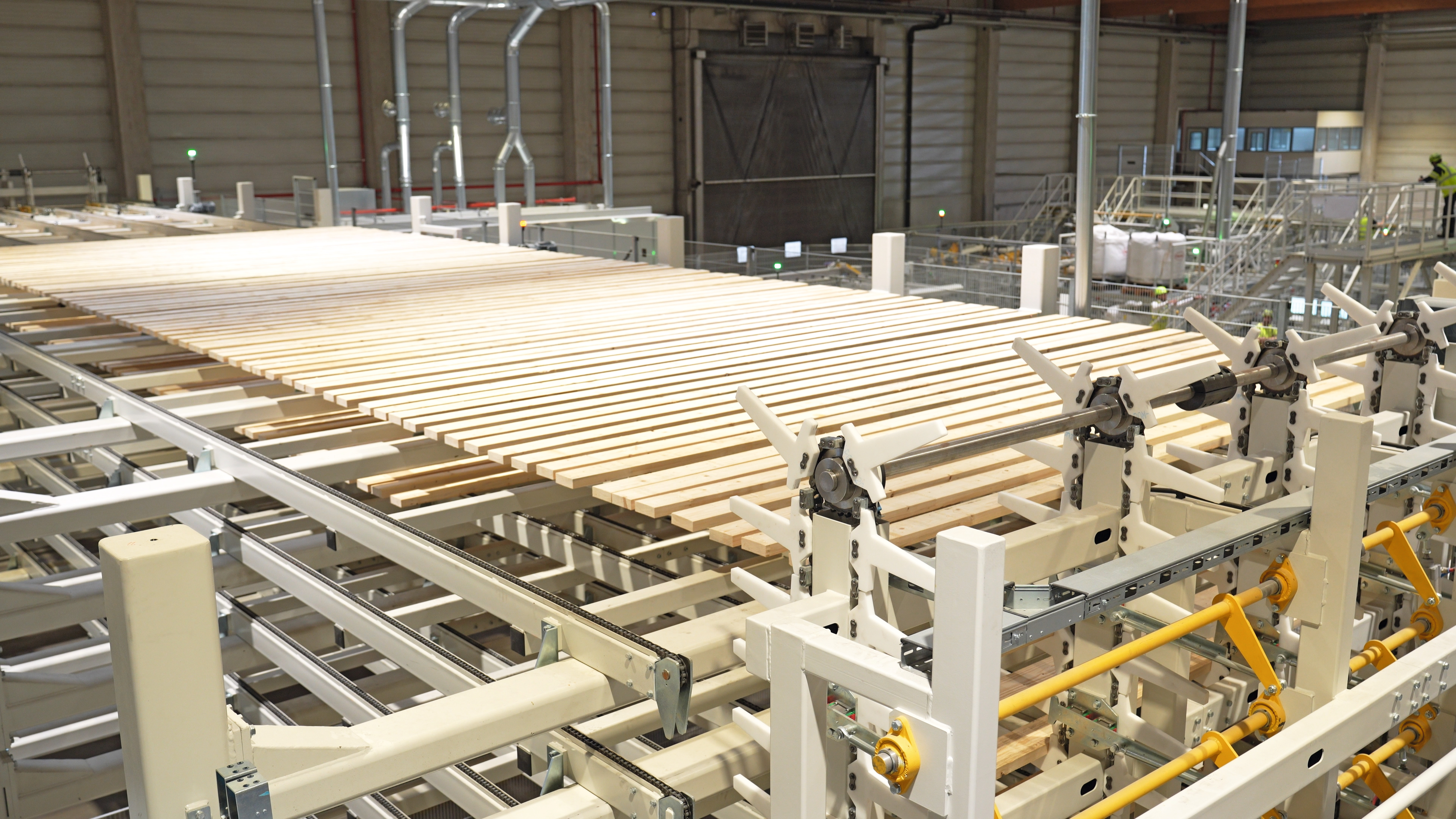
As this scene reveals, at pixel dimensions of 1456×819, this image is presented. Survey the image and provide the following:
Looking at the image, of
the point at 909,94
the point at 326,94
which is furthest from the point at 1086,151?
the point at 909,94

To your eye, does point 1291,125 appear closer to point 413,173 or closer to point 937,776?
point 413,173

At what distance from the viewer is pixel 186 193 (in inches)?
533

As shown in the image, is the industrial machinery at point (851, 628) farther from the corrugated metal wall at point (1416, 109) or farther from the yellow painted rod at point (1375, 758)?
the corrugated metal wall at point (1416, 109)

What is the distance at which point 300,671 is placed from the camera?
3270 mm

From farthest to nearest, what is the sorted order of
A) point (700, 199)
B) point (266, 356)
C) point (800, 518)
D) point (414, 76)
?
point (700, 199), point (414, 76), point (266, 356), point (800, 518)

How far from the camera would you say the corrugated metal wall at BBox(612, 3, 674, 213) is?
19.9 m

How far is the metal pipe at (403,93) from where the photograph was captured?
533 inches

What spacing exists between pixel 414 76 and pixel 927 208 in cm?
1157

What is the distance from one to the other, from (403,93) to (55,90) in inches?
210

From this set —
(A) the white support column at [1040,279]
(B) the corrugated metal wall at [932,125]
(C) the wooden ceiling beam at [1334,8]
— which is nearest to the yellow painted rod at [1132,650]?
(A) the white support column at [1040,279]

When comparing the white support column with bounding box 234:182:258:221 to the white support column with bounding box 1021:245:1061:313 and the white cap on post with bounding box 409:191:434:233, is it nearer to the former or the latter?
the white cap on post with bounding box 409:191:434:233

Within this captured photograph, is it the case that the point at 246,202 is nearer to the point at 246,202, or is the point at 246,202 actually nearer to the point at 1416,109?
the point at 246,202

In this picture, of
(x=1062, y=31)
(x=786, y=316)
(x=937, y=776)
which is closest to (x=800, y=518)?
(x=937, y=776)

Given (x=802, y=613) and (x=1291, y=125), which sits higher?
(x=1291, y=125)
